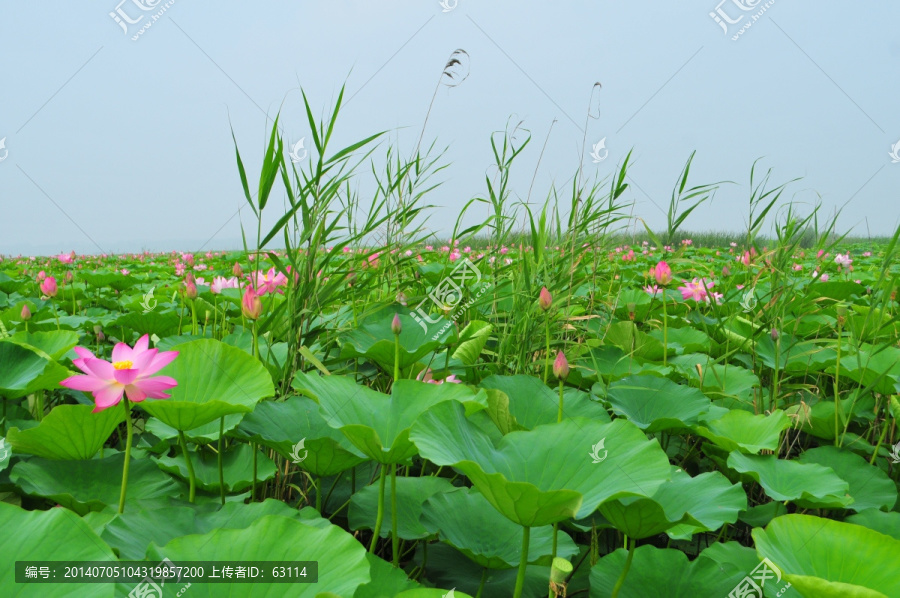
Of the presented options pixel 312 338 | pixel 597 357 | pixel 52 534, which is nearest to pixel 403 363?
pixel 312 338

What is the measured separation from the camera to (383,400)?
3.11 ft

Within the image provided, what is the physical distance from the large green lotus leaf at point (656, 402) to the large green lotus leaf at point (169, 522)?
2.40 ft

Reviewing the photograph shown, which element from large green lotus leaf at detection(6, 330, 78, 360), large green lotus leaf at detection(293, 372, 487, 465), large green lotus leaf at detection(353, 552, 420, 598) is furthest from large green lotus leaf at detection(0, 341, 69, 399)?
large green lotus leaf at detection(353, 552, 420, 598)

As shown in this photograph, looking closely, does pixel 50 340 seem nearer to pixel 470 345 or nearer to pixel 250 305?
pixel 250 305

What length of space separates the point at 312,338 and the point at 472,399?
0.51 metres

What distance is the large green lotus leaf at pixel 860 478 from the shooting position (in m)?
1.12

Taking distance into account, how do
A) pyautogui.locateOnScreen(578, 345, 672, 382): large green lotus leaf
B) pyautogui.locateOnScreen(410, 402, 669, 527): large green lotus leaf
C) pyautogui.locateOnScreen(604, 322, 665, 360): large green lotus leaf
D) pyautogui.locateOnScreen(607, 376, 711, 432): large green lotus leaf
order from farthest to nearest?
pyautogui.locateOnScreen(604, 322, 665, 360): large green lotus leaf < pyautogui.locateOnScreen(578, 345, 672, 382): large green lotus leaf < pyautogui.locateOnScreen(607, 376, 711, 432): large green lotus leaf < pyautogui.locateOnScreen(410, 402, 669, 527): large green lotus leaf

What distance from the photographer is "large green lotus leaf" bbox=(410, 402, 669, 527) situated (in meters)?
0.68

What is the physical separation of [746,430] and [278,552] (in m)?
1.00

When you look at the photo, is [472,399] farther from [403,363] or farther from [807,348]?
[807,348]

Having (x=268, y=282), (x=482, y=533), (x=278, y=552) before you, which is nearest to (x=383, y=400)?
(x=482, y=533)

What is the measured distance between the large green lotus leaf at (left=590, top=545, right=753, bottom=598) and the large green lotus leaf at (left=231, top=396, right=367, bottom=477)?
0.39m

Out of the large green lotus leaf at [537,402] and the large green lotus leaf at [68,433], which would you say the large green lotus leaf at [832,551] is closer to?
the large green lotus leaf at [537,402]

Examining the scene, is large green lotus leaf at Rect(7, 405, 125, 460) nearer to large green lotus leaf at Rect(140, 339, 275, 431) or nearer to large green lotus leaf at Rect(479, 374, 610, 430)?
large green lotus leaf at Rect(140, 339, 275, 431)
